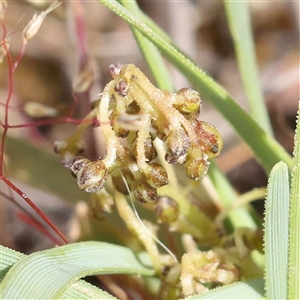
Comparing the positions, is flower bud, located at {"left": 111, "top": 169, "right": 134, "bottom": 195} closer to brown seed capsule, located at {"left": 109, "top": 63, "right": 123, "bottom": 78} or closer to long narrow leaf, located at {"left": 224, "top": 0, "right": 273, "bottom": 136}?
brown seed capsule, located at {"left": 109, "top": 63, "right": 123, "bottom": 78}

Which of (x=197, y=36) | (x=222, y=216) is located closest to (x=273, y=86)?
(x=197, y=36)

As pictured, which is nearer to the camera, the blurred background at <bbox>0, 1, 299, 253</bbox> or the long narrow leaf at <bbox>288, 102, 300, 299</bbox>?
the long narrow leaf at <bbox>288, 102, 300, 299</bbox>

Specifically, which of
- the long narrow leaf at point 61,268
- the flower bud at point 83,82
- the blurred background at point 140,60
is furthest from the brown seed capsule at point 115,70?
the blurred background at point 140,60

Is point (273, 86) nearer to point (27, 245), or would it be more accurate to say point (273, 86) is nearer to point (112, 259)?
point (27, 245)

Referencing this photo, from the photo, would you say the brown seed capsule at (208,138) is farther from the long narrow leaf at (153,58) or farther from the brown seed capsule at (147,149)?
the long narrow leaf at (153,58)

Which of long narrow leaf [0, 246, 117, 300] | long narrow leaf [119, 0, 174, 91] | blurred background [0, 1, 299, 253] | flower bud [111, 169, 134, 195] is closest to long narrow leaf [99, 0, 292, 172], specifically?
long narrow leaf [119, 0, 174, 91]
